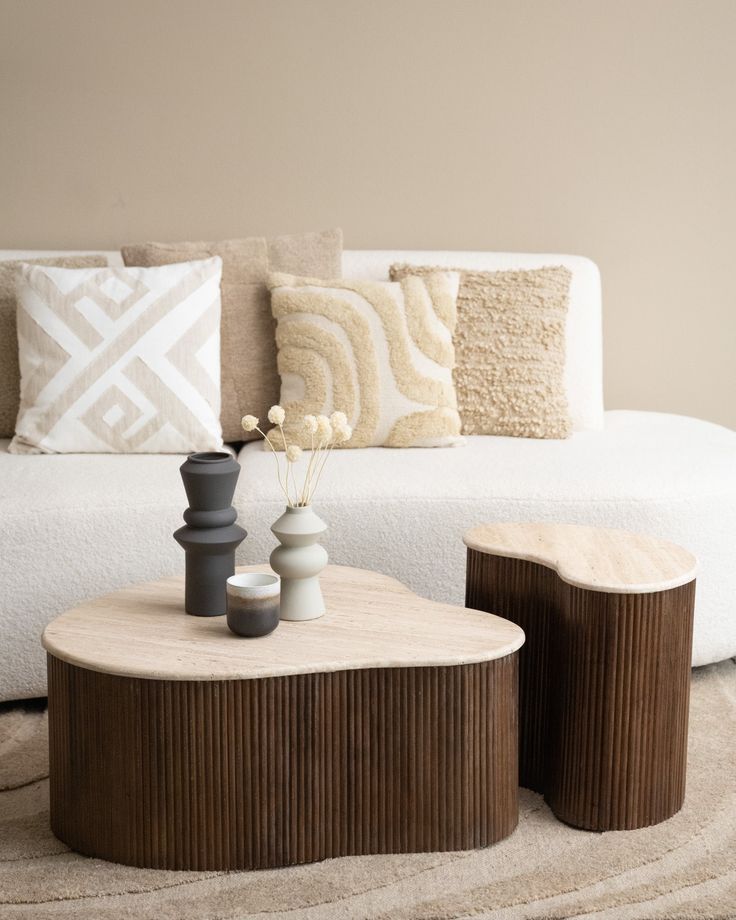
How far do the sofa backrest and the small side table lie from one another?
1.15 metres

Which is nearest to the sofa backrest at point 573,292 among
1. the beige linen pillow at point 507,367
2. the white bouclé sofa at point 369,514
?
the beige linen pillow at point 507,367

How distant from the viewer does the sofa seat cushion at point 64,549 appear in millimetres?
2059

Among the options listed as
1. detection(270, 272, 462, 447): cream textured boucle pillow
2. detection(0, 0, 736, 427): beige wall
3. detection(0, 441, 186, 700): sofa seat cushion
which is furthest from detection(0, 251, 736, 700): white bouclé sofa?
detection(0, 0, 736, 427): beige wall

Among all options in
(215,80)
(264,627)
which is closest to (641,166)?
(215,80)

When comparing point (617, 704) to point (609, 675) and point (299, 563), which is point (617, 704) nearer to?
point (609, 675)

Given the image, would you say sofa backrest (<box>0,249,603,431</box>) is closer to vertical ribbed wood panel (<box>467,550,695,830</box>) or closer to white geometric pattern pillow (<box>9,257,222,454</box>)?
white geometric pattern pillow (<box>9,257,222,454</box>)

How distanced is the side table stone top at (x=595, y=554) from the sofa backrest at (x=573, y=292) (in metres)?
1.00

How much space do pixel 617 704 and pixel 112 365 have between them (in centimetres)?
146

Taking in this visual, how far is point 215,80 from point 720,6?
5.37 feet

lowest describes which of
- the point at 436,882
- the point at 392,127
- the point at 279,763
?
the point at 436,882

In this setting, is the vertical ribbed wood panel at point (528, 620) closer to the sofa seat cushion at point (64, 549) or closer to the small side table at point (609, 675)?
the small side table at point (609, 675)

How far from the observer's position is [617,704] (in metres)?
1.65

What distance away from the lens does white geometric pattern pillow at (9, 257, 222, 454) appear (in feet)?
8.02

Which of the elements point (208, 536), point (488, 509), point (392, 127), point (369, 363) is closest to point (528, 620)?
point (488, 509)
